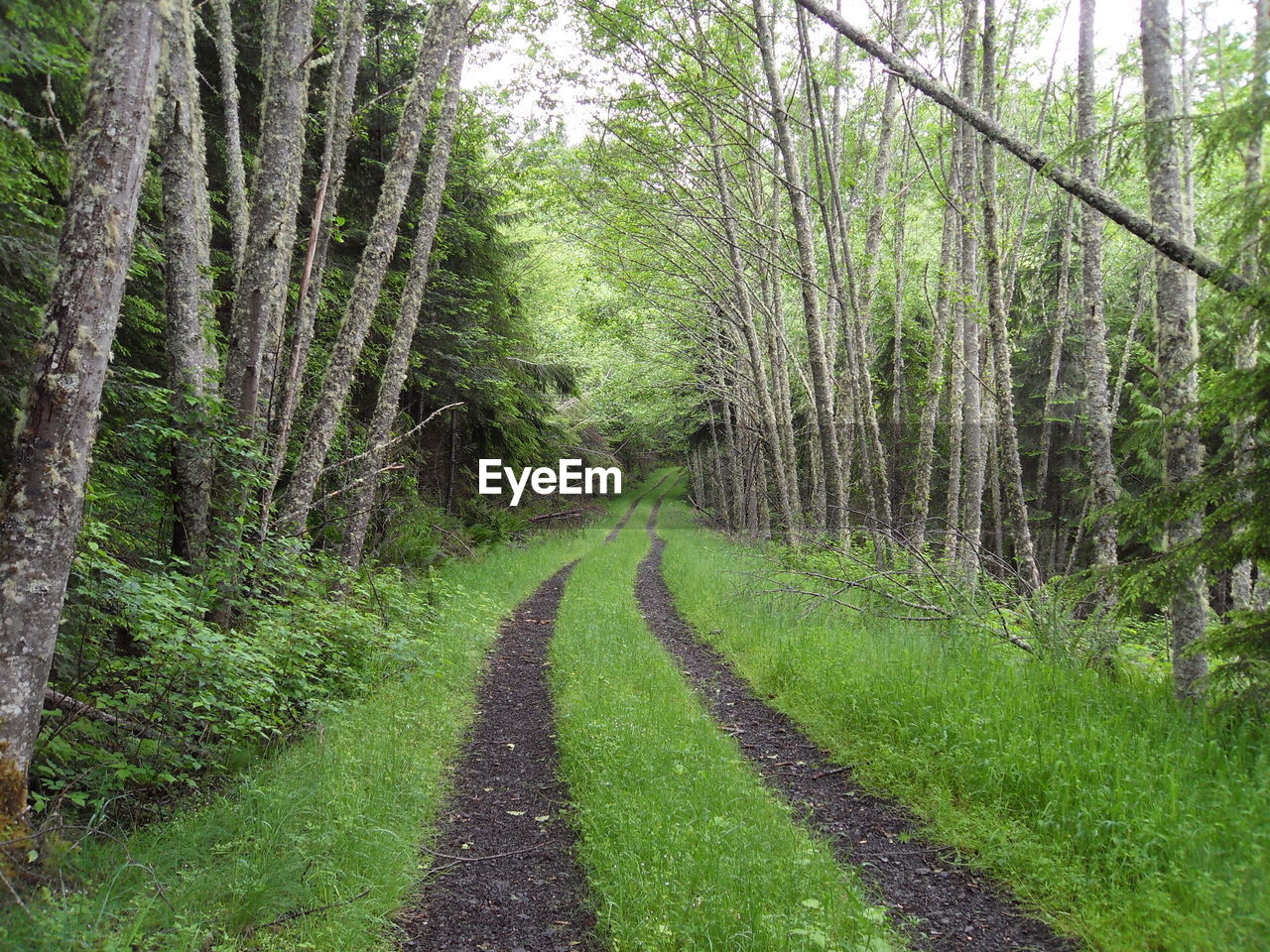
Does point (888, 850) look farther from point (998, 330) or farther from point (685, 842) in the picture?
point (998, 330)

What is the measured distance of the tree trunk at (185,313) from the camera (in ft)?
18.2

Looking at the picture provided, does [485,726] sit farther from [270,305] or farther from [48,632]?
[270,305]

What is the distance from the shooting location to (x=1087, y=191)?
408 cm

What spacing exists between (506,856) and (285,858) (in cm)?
124

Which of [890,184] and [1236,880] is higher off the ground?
[890,184]

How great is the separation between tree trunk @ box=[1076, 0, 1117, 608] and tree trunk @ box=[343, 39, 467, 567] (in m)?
7.49

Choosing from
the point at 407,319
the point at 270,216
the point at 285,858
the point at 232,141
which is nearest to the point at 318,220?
the point at 270,216

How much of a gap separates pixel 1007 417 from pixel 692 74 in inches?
293

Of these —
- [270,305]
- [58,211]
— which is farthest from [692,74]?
[58,211]

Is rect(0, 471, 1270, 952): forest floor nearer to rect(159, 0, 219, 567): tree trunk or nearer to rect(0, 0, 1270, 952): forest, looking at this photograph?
rect(0, 0, 1270, 952): forest

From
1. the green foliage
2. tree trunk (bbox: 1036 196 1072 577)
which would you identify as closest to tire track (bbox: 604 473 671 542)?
tree trunk (bbox: 1036 196 1072 577)

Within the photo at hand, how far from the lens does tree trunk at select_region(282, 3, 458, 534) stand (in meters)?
7.16

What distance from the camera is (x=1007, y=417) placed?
8.59 m

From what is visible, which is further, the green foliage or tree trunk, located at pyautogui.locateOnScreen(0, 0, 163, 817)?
the green foliage
